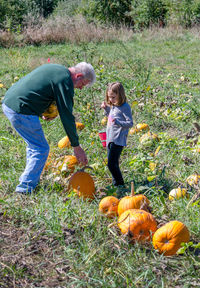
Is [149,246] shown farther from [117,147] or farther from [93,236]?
[117,147]

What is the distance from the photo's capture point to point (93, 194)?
3258 mm

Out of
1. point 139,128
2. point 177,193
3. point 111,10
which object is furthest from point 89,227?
point 111,10

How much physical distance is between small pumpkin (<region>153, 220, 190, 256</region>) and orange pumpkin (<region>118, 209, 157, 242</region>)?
110 millimetres

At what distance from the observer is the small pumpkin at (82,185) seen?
3.20 meters

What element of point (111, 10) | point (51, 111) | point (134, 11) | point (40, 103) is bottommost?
point (51, 111)

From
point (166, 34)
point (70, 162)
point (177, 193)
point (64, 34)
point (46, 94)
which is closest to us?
point (177, 193)

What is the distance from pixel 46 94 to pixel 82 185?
3.25ft

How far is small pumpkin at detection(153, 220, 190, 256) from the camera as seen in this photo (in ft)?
7.93

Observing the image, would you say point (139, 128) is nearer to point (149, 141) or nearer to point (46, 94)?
point (149, 141)

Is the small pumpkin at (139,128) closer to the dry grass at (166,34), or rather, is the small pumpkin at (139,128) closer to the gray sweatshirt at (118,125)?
the gray sweatshirt at (118,125)

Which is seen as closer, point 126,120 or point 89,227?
point 89,227

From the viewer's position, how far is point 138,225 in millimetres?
2523

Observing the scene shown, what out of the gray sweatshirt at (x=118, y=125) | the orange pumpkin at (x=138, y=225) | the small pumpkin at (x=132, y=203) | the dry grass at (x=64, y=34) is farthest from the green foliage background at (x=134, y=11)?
the orange pumpkin at (x=138, y=225)

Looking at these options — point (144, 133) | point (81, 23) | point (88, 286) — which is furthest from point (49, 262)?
point (81, 23)
